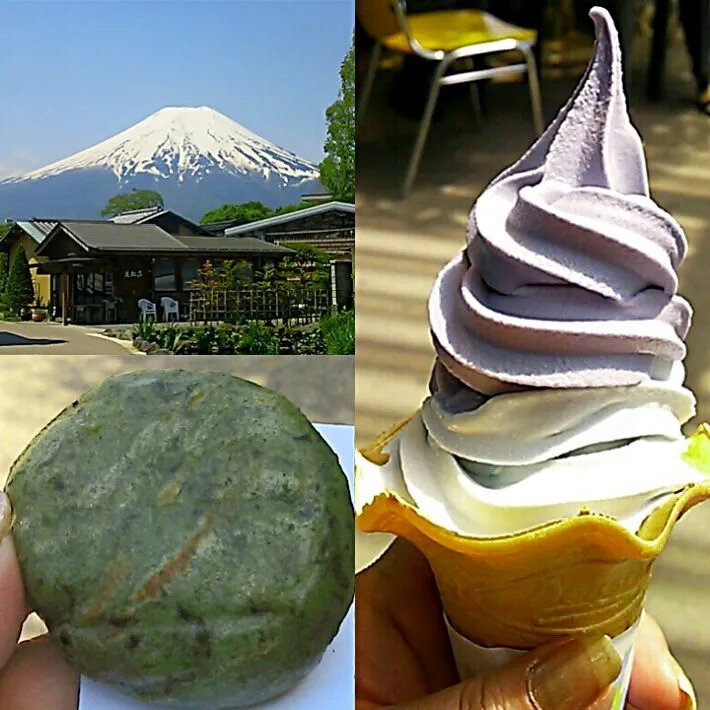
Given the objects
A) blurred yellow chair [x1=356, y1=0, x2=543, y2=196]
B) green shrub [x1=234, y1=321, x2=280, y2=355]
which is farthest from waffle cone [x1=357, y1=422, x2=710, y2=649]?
blurred yellow chair [x1=356, y1=0, x2=543, y2=196]

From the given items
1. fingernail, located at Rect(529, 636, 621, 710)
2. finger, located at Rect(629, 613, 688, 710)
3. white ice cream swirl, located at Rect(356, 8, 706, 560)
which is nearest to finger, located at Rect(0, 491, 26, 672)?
white ice cream swirl, located at Rect(356, 8, 706, 560)

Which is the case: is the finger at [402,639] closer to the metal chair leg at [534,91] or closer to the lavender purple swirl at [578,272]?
the lavender purple swirl at [578,272]

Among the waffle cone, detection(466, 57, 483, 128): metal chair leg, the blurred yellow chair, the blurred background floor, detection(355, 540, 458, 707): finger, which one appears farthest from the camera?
detection(466, 57, 483, 128): metal chair leg

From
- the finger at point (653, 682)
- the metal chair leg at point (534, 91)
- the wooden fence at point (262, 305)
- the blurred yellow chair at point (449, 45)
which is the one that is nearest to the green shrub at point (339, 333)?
the wooden fence at point (262, 305)

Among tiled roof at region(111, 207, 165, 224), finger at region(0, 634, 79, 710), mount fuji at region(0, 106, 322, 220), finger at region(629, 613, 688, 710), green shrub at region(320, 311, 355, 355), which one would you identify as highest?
mount fuji at region(0, 106, 322, 220)

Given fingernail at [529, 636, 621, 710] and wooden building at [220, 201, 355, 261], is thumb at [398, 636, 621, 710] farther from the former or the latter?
wooden building at [220, 201, 355, 261]

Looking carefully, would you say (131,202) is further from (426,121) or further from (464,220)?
(426,121)

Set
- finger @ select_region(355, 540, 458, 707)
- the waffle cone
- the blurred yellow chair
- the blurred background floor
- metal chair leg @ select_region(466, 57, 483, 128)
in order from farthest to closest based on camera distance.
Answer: metal chair leg @ select_region(466, 57, 483, 128) → the blurred yellow chair → the blurred background floor → finger @ select_region(355, 540, 458, 707) → the waffle cone

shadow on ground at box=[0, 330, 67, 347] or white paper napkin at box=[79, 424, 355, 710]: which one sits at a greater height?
shadow on ground at box=[0, 330, 67, 347]

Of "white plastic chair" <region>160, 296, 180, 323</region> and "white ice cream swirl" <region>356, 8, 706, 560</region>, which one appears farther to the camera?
"white ice cream swirl" <region>356, 8, 706, 560</region>
